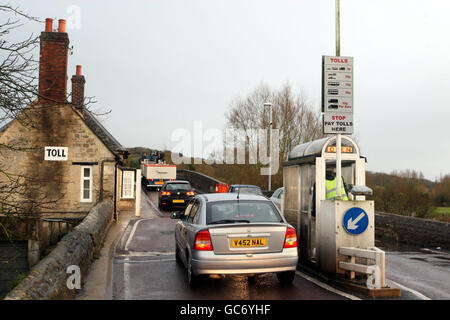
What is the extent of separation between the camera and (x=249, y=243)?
6766mm

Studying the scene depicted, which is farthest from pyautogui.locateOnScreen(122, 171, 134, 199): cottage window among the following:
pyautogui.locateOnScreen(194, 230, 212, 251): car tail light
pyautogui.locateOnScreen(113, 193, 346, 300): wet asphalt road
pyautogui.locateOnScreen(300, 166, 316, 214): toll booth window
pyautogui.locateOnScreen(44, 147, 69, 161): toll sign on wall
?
pyautogui.locateOnScreen(194, 230, 212, 251): car tail light

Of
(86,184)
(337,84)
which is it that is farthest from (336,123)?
(86,184)

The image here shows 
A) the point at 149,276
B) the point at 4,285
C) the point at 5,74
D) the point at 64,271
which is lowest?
the point at 4,285

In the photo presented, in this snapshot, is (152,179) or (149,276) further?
(152,179)

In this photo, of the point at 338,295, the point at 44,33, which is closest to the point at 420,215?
the point at 338,295

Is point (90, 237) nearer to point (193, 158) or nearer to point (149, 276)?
point (149, 276)

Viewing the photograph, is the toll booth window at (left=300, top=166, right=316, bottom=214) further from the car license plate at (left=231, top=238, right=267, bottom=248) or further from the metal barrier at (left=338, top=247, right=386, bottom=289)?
the car license plate at (left=231, top=238, right=267, bottom=248)

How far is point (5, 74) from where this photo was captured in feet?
24.1

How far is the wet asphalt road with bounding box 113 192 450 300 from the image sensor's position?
6808mm

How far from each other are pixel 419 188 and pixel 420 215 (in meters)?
3.21

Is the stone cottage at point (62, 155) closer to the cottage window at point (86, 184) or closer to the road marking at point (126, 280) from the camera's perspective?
the cottage window at point (86, 184)

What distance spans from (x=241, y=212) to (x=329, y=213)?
1.78 meters

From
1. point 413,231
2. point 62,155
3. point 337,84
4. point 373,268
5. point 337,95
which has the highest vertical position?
point 337,84

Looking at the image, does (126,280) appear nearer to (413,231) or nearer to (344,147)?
(344,147)
